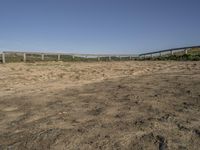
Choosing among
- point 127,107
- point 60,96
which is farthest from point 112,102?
point 60,96

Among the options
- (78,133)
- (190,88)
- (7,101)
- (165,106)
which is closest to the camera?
(78,133)

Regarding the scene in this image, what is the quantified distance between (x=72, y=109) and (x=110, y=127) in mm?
1623

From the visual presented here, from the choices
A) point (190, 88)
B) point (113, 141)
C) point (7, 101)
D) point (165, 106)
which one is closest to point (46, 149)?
point (113, 141)

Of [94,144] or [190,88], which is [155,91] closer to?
[190,88]

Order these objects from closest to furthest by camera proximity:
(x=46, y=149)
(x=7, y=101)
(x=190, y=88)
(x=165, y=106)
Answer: (x=46, y=149), (x=165, y=106), (x=7, y=101), (x=190, y=88)

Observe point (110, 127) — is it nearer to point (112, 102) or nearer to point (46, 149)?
point (46, 149)

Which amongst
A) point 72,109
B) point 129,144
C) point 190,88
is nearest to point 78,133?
point 129,144

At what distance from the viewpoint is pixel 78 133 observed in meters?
4.77

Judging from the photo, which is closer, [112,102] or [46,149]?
[46,149]

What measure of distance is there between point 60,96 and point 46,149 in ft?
12.9

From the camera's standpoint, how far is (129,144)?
4.23m

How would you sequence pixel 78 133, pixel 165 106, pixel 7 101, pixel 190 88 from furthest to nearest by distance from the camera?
pixel 190 88, pixel 7 101, pixel 165 106, pixel 78 133

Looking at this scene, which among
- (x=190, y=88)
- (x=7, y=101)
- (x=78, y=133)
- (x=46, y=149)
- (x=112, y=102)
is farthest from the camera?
(x=190, y=88)

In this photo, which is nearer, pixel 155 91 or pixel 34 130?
pixel 34 130
